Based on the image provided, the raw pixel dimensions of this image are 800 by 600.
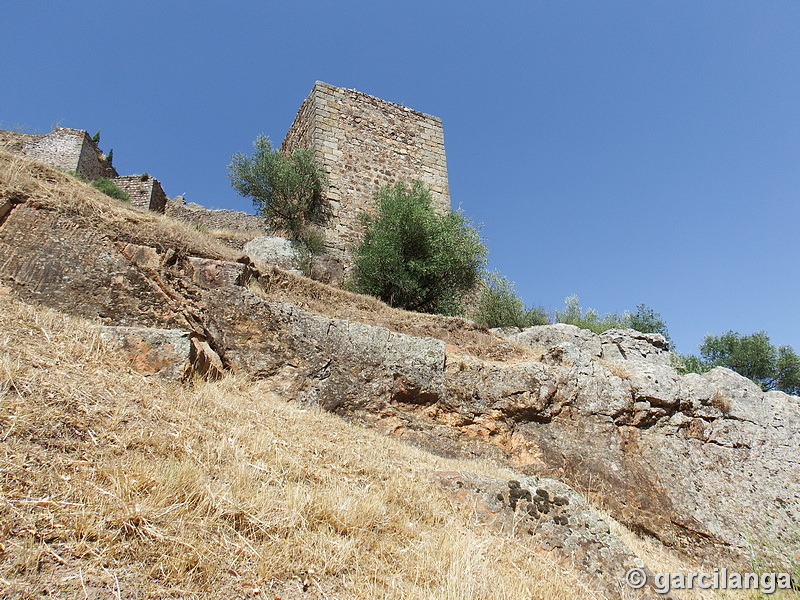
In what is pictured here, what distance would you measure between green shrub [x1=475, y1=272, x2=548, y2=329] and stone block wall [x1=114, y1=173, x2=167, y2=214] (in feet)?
45.4

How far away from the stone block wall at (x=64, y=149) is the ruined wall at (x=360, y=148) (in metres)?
11.1

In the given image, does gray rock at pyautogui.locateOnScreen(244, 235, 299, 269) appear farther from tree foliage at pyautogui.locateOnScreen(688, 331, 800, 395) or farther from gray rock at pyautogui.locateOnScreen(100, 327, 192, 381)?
tree foliage at pyautogui.locateOnScreen(688, 331, 800, 395)

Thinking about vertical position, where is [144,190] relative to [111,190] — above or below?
above

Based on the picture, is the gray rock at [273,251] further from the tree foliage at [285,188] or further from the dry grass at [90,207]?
the dry grass at [90,207]

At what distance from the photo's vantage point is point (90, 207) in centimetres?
740

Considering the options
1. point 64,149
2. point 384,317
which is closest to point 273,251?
point 384,317

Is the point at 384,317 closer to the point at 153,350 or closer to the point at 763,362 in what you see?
the point at 153,350

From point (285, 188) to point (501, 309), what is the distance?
6.83 meters

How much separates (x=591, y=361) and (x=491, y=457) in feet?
8.14

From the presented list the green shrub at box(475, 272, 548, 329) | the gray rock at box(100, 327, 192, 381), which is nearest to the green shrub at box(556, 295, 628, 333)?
the green shrub at box(475, 272, 548, 329)

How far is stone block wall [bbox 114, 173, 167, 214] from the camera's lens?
20.1m

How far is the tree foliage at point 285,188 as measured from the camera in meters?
14.2

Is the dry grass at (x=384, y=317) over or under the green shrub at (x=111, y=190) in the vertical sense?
under

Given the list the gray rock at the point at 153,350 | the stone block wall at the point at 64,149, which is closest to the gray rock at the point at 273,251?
the gray rock at the point at 153,350
